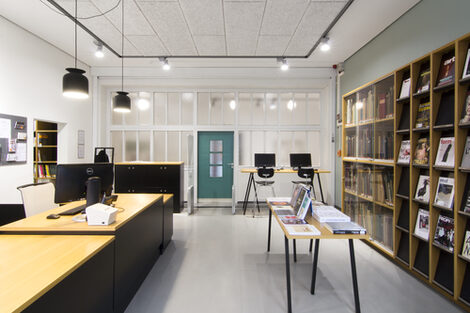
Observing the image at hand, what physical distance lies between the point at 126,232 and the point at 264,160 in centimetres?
392

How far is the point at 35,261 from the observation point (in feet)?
4.32

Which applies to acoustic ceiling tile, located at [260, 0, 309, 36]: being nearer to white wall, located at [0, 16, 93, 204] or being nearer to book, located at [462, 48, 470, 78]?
book, located at [462, 48, 470, 78]

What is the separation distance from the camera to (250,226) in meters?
4.32

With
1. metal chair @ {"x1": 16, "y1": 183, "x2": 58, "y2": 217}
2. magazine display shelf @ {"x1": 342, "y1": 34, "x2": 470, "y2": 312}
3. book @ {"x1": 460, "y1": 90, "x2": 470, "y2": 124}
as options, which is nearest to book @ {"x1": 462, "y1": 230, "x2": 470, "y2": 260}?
magazine display shelf @ {"x1": 342, "y1": 34, "x2": 470, "y2": 312}

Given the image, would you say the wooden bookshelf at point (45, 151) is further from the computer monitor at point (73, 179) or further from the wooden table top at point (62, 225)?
the computer monitor at point (73, 179)

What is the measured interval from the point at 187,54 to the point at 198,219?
3554 mm

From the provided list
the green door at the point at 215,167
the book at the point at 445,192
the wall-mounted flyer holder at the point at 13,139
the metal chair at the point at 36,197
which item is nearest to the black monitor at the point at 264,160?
the green door at the point at 215,167

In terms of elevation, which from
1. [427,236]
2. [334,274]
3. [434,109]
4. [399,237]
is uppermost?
[434,109]

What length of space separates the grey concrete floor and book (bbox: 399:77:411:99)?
2.14 metres

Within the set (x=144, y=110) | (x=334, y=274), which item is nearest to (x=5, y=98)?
(x=144, y=110)

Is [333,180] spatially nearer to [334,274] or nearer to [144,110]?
[334,274]

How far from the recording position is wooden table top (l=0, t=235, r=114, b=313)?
999 millimetres

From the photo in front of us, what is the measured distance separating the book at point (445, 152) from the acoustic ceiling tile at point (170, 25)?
3624mm

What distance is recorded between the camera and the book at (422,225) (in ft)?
7.82
